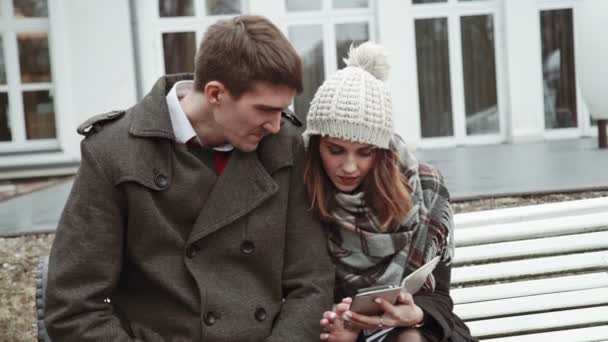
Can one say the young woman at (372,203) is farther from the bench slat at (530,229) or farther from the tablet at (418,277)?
the bench slat at (530,229)

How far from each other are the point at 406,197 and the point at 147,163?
0.74m

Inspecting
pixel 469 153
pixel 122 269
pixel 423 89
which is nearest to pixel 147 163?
pixel 122 269

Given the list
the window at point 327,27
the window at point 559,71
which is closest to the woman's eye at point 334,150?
the window at point 327,27

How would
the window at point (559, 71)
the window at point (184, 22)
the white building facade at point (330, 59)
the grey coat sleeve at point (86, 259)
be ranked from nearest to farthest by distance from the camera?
the grey coat sleeve at point (86, 259)
the white building facade at point (330, 59)
the window at point (184, 22)
the window at point (559, 71)

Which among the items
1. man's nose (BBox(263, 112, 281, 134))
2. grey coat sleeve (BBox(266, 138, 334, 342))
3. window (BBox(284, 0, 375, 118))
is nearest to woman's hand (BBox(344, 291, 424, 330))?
grey coat sleeve (BBox(266, 138, 334, 342))

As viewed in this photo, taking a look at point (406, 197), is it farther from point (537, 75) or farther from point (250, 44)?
point (537, 75)

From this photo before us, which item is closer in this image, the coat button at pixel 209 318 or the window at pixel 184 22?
the coat button at pixel 209 318

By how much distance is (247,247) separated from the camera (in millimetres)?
2494

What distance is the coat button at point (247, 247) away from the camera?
8.15 ft

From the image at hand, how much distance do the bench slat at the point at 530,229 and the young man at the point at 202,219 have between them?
2.46 feet

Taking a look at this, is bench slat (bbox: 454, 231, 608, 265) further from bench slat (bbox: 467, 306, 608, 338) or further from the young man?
the young man

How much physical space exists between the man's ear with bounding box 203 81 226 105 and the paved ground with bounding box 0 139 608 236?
370 cm

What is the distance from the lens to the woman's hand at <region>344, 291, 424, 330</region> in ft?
7.87

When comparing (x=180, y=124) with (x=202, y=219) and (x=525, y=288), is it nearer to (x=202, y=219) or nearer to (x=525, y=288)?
(x=202, y=219)
